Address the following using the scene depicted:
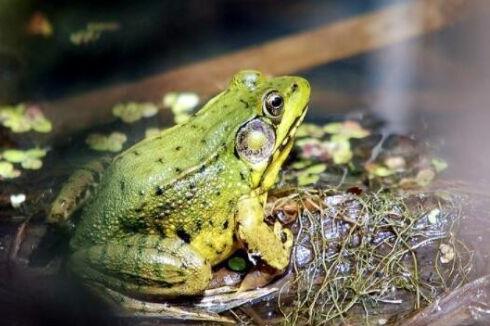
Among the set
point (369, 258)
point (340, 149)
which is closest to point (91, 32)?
point (340, 149)

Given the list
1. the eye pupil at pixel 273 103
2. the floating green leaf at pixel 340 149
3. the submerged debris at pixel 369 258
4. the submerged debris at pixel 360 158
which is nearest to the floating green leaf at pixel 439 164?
the submerged debris at pixel 360 158

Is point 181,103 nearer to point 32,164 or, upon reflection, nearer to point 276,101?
Result: point 32,164

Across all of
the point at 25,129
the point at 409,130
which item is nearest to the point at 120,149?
the point at 25,129

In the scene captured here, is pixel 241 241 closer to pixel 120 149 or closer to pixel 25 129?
pixel 120 149

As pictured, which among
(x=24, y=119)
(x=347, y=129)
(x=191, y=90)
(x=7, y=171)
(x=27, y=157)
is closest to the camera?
(x=7, y=171)

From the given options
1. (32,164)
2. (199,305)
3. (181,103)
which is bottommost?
(199,305)

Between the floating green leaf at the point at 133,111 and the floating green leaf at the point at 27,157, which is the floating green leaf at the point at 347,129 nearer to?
the floating green leaf at the point at 133,111

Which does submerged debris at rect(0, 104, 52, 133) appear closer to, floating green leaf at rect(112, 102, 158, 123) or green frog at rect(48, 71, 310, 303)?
floating green leaf at rect(112, 102, 158, 123)
